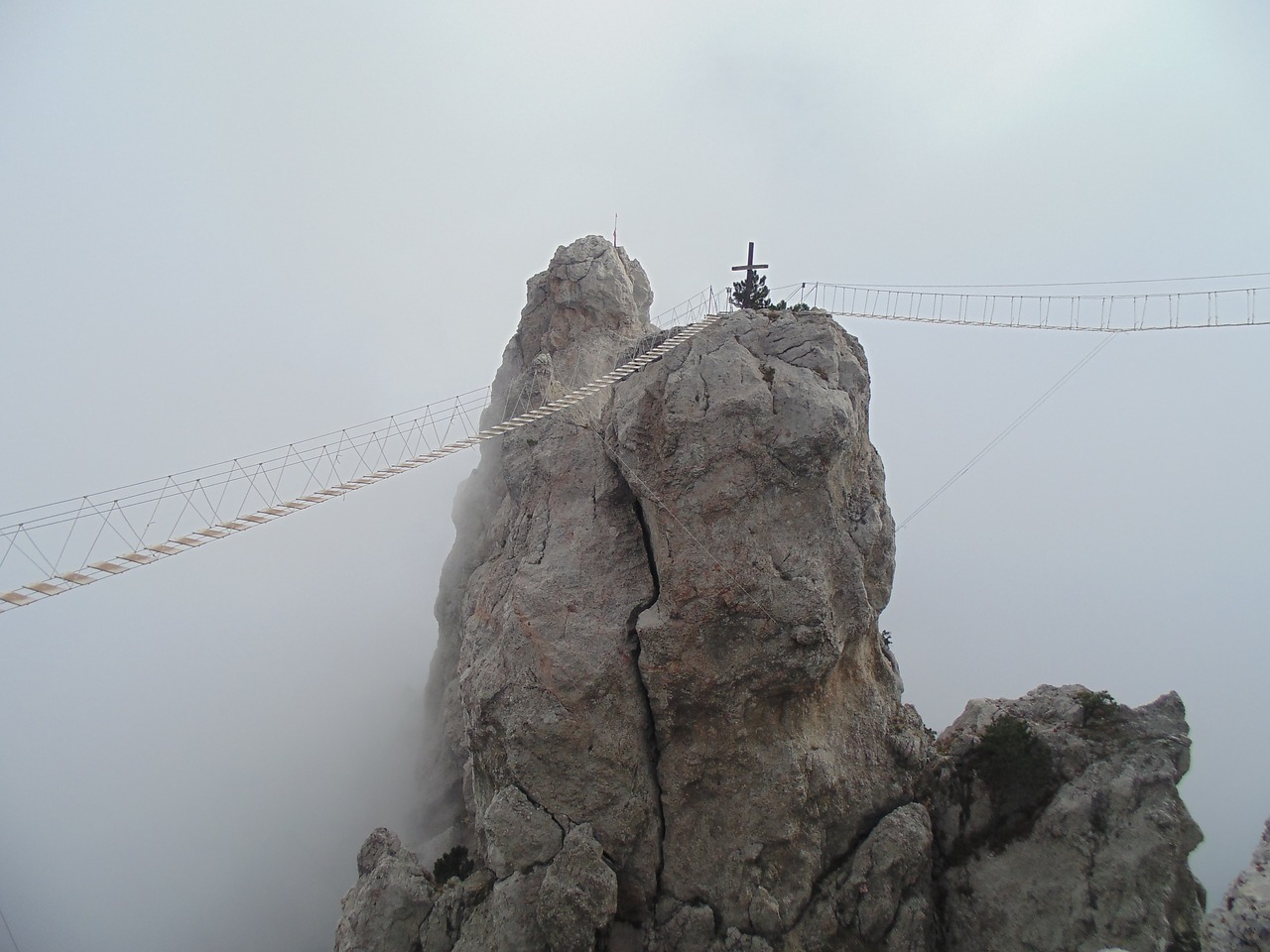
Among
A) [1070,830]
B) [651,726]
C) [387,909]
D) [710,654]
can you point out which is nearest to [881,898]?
[1070,830]

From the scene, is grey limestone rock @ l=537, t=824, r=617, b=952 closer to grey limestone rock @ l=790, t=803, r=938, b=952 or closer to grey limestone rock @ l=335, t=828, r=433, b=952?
grey limestone rock @ l=335, t=828, r=433, b=952

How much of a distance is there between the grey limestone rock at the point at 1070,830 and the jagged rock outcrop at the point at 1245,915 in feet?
21.4

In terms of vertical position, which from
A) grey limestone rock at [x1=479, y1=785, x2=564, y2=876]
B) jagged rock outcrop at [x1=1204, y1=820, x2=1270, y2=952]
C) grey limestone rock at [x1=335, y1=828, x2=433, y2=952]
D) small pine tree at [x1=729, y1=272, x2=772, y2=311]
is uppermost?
small pine tree at [x1=729, y1=272, x2=772, y2=311]

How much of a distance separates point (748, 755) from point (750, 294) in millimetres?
18899

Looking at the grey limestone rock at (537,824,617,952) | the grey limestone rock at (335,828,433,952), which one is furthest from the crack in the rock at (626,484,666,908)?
the grey limestone rock at (335,828,433,952)

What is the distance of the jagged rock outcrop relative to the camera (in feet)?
36.9

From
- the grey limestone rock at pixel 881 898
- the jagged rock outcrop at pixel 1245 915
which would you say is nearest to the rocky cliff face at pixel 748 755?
the grey limestone rock at pixel 881 898

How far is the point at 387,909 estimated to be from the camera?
68.7 feet

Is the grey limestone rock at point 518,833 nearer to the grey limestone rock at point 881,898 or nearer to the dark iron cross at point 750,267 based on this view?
the grey limestone rock at point 881,898

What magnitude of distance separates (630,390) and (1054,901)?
19.5m

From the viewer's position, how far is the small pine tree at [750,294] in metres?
29.5

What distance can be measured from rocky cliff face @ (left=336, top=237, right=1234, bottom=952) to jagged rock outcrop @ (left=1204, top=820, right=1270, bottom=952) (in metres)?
6.81

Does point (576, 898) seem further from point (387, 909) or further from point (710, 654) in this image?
point (710, 654)

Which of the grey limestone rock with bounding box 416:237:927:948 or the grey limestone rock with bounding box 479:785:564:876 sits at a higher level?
the grey limestone rock with bounding box 416:237:927:948
